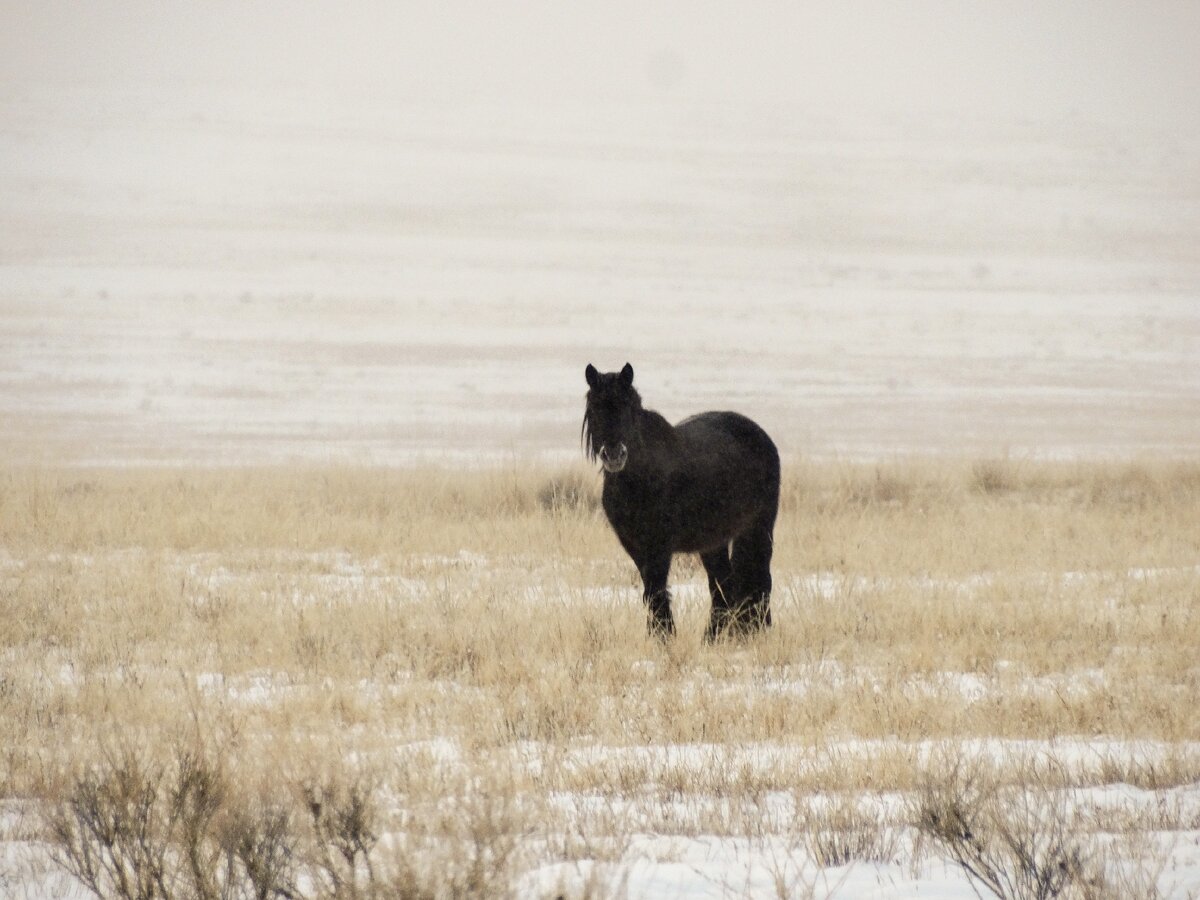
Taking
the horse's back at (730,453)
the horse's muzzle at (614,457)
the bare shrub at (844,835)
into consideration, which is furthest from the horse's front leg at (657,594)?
the bare shrub at (844,835)

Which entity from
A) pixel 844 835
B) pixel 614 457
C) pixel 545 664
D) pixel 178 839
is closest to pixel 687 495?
pixel 614 457

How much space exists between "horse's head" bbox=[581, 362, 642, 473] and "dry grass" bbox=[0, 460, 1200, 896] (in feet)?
3.64

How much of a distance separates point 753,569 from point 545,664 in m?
1.85

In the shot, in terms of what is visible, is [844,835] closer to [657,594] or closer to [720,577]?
[657,594]

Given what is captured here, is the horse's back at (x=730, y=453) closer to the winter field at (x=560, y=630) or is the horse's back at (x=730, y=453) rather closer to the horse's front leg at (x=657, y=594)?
the horse's front leg at (x=657, y=594)

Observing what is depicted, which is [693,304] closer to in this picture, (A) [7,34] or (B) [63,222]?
(B) [63,222]

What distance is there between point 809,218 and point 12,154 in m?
43.2

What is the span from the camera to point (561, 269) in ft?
183

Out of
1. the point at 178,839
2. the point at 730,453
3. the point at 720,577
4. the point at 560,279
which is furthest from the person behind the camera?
the point at 560,279

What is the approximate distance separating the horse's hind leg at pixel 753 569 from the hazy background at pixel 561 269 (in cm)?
1161

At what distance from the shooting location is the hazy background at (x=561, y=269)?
27406 millimetres

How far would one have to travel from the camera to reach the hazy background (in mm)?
27406

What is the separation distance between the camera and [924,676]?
657 cm

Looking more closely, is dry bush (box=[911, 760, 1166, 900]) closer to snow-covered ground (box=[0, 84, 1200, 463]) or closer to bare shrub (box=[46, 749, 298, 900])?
bare shrub (box=[46, 749, 298, 900])
